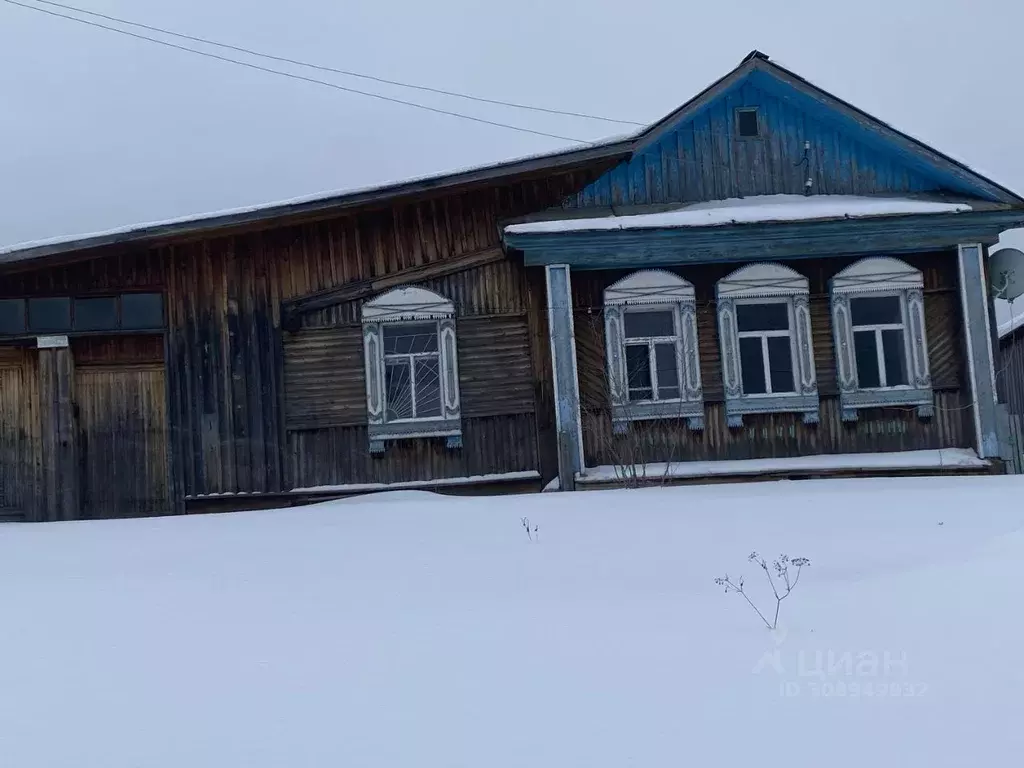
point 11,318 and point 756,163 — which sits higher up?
point 756,163

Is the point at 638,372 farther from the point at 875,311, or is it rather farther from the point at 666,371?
the point at 875,311

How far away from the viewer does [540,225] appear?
1088 centimetres

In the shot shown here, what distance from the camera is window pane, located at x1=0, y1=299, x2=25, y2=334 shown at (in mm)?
11289

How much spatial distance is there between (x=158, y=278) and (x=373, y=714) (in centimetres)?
933

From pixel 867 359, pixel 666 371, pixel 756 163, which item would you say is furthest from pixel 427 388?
pixel 867 359

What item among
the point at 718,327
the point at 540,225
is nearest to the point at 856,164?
the point at 718,327

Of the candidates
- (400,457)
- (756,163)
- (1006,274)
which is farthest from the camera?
(1006,274)

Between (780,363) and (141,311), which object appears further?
(780,363)

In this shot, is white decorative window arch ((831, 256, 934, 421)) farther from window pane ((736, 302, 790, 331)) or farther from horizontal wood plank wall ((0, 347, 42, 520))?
horizontal wood plank wall ((0, 347, 42, 520))

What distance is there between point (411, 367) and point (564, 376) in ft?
6.95

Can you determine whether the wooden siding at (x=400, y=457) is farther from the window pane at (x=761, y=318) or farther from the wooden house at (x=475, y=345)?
the window pane at (x=761, y=318)

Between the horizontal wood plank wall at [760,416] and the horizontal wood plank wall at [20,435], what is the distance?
22.7 ft

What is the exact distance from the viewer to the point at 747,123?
12250mm

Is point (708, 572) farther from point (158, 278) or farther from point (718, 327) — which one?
→ point (158, 278)
